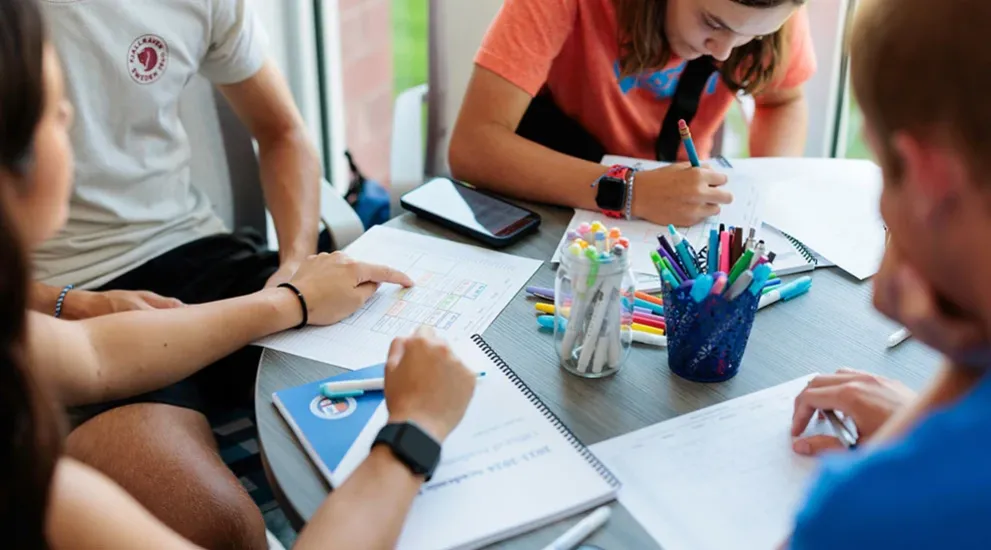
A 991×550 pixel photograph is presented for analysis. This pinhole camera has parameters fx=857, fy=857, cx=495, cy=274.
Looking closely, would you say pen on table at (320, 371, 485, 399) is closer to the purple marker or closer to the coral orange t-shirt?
the purple marker

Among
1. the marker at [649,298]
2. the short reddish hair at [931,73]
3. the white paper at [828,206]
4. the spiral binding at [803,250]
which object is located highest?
the short reddish hair at [931,73]

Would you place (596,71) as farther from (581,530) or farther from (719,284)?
(581,530)

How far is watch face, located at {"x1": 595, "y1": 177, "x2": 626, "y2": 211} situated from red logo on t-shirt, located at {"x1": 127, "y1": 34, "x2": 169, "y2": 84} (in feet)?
2.32

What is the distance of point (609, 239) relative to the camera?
907mm

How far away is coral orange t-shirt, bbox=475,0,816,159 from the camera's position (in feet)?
4.58

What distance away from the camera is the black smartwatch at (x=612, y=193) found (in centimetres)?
127

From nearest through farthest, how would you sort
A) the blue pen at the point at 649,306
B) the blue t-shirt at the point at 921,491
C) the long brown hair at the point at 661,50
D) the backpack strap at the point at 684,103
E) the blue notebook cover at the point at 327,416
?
1. the blue t-shirt at the point at 921,491
2. the blue notebook cover at the point at 327,416
3. the blue pen at the point at 649,306
4. the long brown hair at the point at 661,50
5. the backpack strap at the point at 684,103

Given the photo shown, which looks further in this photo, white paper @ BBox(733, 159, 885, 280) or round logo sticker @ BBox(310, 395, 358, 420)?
white paper @ BBox(733, 159, 885, 280)

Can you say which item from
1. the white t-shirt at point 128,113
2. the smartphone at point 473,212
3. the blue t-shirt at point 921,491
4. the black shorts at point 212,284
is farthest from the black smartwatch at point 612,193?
the blue t-shirt at point 921,491

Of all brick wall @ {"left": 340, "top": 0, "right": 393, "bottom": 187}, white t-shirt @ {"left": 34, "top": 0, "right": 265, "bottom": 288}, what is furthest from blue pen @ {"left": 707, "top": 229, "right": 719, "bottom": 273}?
brick wall @ {"left": 340, "top": 0, "right": 393, "bottom": 187}

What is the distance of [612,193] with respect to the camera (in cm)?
127

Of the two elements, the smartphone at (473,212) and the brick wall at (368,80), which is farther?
the brick wall at (368,80)

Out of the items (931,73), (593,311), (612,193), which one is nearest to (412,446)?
(593,311)

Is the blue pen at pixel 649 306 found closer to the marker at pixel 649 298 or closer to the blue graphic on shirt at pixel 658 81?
the marker at pixel 649 298
